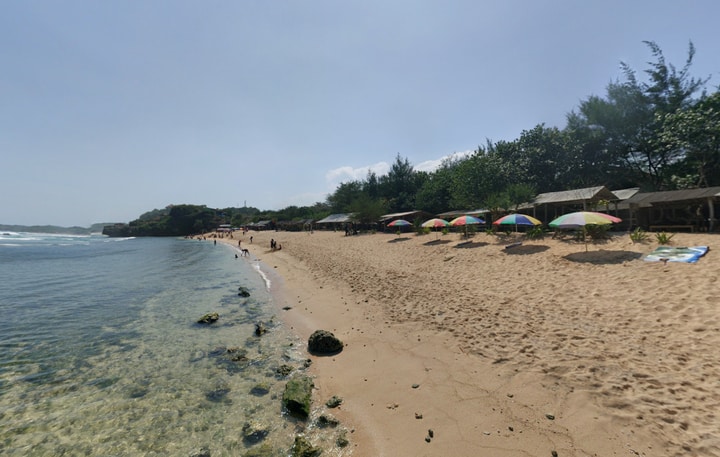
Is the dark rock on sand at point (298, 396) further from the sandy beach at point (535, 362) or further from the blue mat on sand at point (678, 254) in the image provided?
the blue mat on sand at point (678, 254)

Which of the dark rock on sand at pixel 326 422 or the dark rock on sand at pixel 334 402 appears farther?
the dark rock on sand at pixel 334 402

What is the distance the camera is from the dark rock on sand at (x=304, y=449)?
4.27 meters

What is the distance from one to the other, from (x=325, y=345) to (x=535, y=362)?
494 centimetres

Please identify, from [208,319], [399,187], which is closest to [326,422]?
[208,319]

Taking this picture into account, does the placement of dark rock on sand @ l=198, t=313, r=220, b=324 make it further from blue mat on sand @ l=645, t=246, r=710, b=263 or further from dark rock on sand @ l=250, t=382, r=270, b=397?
blue mat on sand @ l=645, t=246, r=710, b=263

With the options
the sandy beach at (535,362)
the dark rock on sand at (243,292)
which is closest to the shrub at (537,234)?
the sandy beach at (535,362)

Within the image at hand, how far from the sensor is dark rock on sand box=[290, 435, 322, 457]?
168 inches

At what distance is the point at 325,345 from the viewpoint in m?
7.78

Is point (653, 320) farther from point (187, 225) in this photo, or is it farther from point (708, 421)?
point (187, 225)

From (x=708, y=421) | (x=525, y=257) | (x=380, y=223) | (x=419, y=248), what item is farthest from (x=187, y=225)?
(x=708, y=421)

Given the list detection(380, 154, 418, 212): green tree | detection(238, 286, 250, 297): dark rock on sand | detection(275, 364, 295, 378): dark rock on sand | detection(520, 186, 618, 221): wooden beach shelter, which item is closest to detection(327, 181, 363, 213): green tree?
detection(380, 154, 418, 212): green tree

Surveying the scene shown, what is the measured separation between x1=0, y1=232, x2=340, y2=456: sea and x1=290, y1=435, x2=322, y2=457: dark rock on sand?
29 centimetres

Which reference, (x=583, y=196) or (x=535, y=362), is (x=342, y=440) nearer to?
(x=535, y=362)

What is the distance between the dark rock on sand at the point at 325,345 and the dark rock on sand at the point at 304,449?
10.6 ft
